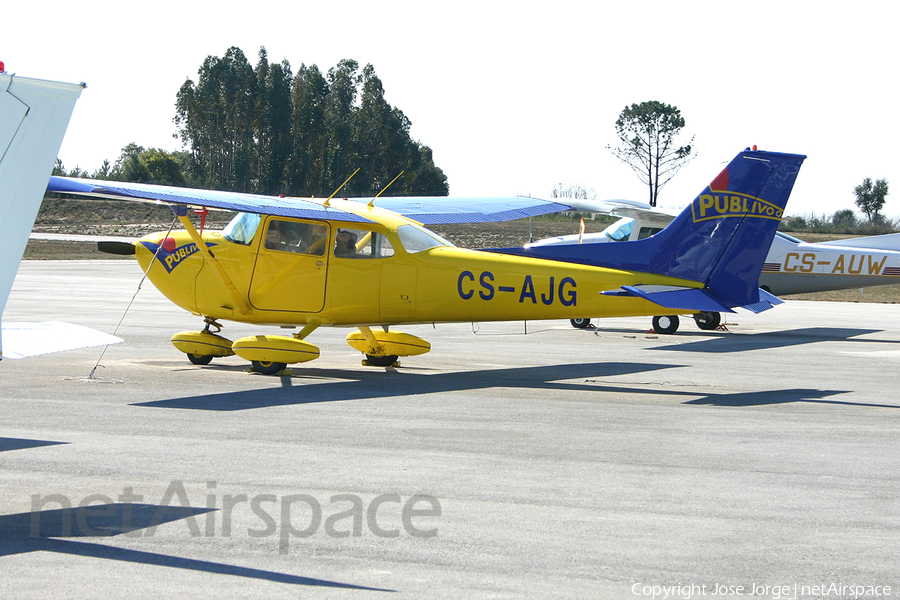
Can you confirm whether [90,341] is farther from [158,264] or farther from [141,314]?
[141,314]

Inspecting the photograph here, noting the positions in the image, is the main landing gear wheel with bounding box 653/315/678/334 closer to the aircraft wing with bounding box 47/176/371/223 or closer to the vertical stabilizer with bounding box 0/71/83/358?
the aircraft wing with bounding box 47/176/371/223

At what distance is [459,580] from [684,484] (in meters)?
2.55

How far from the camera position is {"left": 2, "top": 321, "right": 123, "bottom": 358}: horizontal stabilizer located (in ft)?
17.9

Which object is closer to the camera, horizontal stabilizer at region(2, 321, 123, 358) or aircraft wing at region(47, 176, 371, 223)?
horizontal stabilizer at region(2, 321, 123, 358)

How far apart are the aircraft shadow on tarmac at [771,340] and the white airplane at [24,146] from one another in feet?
39.0

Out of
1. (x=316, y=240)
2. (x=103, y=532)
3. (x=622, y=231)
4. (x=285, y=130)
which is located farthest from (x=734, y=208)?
(x=285, y=130)

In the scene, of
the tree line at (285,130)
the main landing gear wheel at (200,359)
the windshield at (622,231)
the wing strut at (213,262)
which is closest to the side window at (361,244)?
the wing strut at (213,262)

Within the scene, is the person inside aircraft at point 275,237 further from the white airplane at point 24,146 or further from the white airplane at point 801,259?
the white airplane at point 801,259

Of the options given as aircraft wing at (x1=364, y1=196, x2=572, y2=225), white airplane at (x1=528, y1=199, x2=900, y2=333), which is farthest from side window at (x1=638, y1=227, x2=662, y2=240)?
aircraft wing at (x1=364, y1=196, x2=572, y2=225)

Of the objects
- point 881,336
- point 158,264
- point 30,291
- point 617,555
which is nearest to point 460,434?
point 617,555

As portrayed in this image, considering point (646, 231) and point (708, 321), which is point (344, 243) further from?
point (708, 321)

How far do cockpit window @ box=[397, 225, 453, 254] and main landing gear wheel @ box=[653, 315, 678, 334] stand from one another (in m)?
7.71

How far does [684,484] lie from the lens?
648 cm

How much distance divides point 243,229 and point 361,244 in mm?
1686
